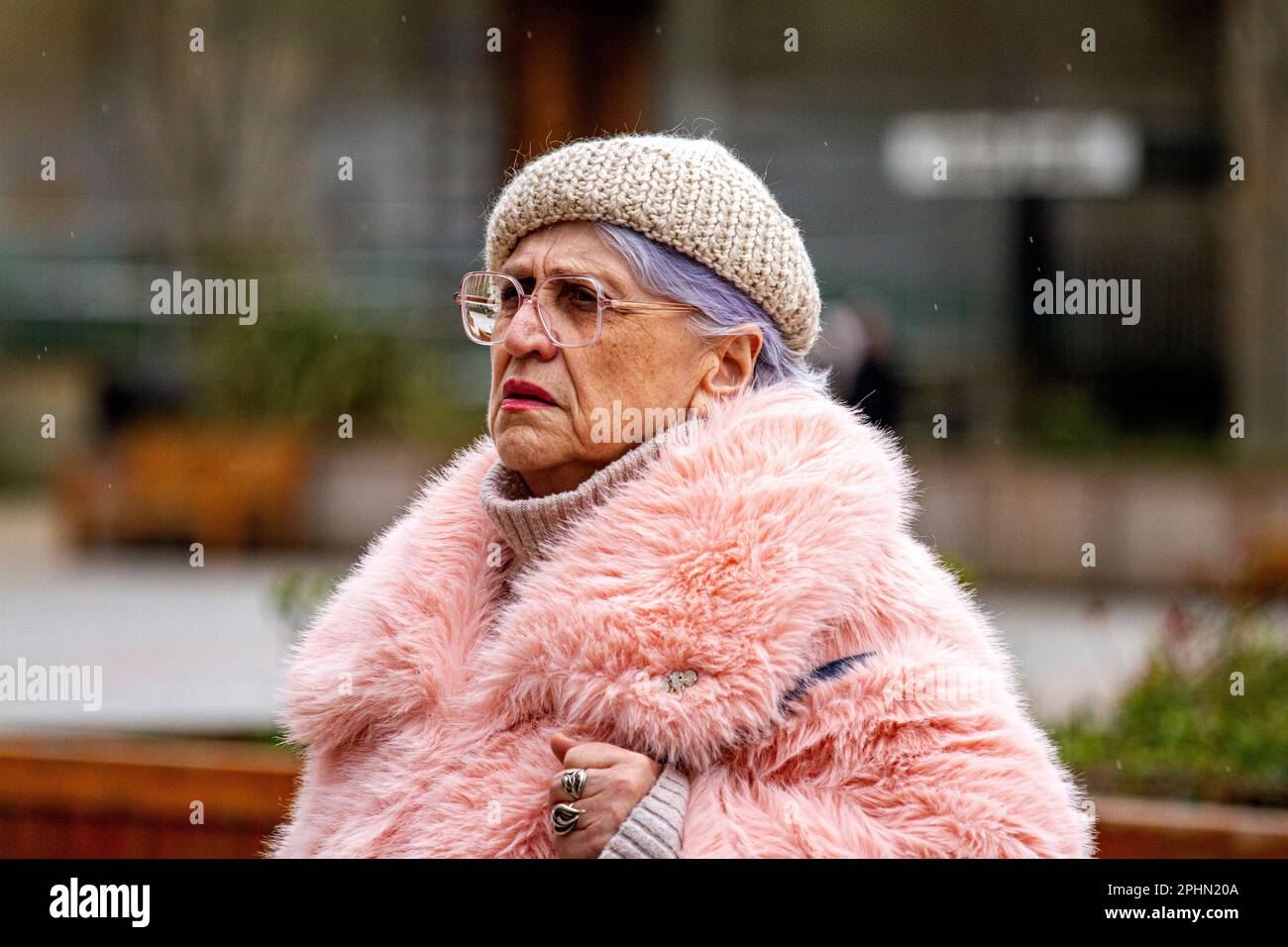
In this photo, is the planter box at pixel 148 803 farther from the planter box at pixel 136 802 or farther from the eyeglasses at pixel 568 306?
the eyeglasses at pixel 568 306

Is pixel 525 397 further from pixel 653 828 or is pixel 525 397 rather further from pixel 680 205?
pixel 653 828

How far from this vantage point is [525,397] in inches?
98.0

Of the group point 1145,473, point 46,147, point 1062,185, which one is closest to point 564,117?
point 1145,473

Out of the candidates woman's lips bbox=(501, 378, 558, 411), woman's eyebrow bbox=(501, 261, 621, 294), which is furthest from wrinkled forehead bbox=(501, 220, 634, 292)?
woman's lips bbox=(501, 378, 558, 411)

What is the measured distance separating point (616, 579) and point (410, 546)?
52 cm

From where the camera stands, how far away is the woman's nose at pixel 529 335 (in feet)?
8.13

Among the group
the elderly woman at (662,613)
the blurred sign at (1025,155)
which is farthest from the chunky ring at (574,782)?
the blurred sign at (1025,155)

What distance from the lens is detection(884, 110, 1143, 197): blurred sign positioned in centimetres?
1502

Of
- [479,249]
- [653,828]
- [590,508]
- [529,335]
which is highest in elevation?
[479,249]

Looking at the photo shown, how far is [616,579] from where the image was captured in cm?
229

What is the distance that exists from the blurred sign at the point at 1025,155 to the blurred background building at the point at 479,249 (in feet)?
0.11

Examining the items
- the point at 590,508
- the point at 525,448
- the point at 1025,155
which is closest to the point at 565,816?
the point at 590,508

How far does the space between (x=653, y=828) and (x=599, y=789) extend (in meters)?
0.09
